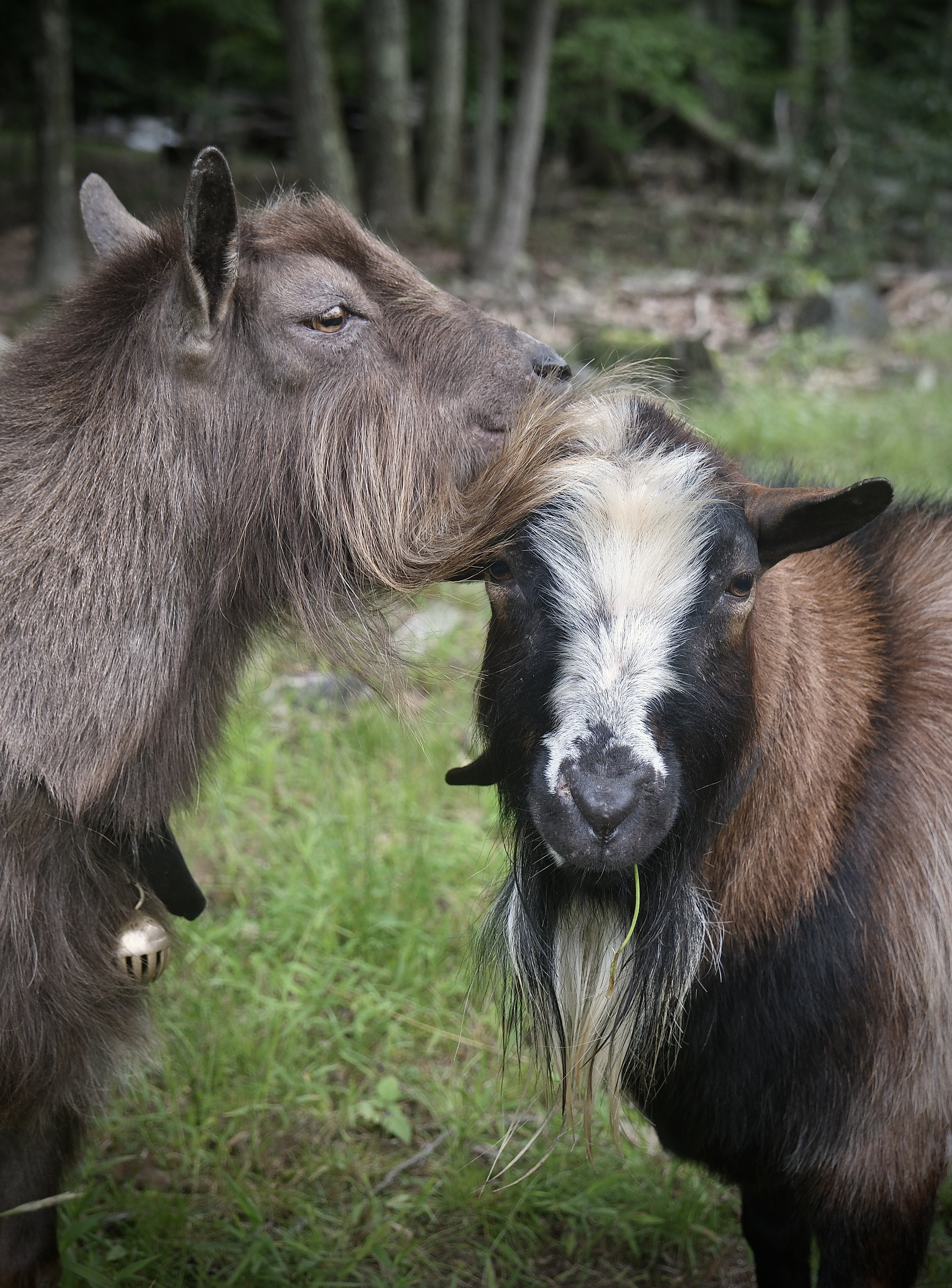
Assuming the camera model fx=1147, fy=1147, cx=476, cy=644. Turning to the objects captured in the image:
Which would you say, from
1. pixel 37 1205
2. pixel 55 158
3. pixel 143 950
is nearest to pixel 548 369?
pixel 143 950

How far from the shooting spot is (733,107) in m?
20.4

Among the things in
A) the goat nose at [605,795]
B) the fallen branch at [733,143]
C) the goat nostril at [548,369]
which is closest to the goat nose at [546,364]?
the goat nostril at [548,369]

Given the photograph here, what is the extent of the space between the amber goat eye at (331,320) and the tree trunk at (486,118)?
10.4 metres

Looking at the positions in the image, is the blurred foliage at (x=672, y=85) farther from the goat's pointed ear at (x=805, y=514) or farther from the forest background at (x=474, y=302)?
the goat's pointed ear at (x=805, y=514)

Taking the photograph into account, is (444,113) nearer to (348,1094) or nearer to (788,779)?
(348,1094)

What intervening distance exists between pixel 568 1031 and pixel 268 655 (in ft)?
3.41

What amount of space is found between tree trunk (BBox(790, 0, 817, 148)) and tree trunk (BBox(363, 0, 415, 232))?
5149 millimetres

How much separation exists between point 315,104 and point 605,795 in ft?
39.4

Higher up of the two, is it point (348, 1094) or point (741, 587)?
point (741, 587)

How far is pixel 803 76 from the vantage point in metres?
15.7

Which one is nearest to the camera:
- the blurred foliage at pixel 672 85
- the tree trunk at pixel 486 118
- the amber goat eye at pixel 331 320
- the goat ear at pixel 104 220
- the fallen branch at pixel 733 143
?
the amber goat eye at pixel 331 320

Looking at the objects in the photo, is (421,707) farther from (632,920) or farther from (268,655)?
(632,920)

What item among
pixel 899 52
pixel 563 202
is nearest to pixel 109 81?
pixel 563 202

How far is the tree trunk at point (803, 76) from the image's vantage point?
609 inches
